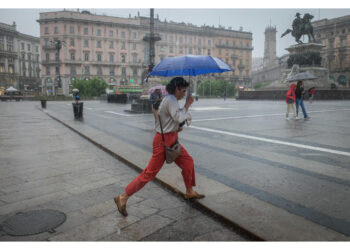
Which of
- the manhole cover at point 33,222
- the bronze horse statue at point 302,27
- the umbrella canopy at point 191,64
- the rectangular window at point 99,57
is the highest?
the rectangular window at point 99,57

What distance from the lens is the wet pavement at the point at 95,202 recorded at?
2.60 m

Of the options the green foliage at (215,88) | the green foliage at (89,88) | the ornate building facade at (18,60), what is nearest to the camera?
the green foliage at (89,88)

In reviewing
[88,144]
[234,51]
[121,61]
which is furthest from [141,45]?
[88,144]

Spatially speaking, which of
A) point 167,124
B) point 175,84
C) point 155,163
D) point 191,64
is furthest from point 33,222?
point 191,64

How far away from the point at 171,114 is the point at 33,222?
1.76 m

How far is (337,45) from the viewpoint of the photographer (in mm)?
57375

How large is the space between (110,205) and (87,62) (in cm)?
6808

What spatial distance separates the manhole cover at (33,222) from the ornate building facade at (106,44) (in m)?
60.9

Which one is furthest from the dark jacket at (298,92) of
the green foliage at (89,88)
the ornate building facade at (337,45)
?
the ornate building facade at (337,45)

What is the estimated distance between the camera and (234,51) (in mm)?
83188

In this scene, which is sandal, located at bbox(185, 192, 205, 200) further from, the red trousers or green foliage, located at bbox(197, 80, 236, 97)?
green foliage, located at bbox(197, 80, 236, 97)

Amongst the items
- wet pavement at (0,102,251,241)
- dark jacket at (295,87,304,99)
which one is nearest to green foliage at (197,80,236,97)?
dark jacket at (295,87,304,99)

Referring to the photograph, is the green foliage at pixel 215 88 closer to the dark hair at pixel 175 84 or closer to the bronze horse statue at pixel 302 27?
the bronze horse statue at pixel 302 27

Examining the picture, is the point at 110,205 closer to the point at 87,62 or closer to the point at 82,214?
the point at 82,214
